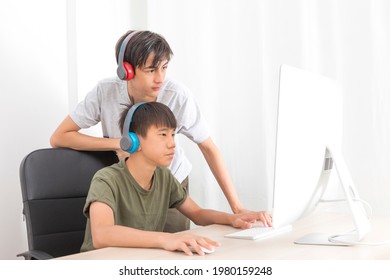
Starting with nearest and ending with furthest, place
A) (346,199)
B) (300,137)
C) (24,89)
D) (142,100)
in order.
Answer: (300,137), (346,199), (142,100), (24,89)

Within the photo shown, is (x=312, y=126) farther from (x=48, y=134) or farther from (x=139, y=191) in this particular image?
(x=48, y=134)

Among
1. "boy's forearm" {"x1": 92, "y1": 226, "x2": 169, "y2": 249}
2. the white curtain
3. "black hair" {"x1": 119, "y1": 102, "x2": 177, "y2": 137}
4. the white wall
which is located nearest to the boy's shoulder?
"black hair" {"x1": 119, "y1": 102, "x2": 177, "y2": 137}

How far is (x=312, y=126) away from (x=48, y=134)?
1627 mm

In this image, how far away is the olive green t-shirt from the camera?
1.57 m

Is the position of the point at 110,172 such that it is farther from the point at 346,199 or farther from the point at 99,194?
the point at 346,199

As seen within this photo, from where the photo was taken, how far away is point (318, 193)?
1373 millimetres

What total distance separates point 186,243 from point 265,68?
3.92ft

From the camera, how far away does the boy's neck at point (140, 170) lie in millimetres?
1674

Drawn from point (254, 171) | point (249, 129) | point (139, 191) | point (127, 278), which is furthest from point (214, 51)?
point (127, 278)

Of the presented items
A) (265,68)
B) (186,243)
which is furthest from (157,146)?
(265,68)

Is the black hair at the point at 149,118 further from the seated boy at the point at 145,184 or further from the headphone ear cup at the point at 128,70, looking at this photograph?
the headphone ear cup at the point at 128,70

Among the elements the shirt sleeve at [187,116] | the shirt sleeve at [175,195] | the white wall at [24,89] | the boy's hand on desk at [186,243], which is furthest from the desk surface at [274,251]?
the white wall at [24,89]

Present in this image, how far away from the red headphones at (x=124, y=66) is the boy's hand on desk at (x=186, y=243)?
68 cm

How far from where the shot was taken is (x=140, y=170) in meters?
1.68
